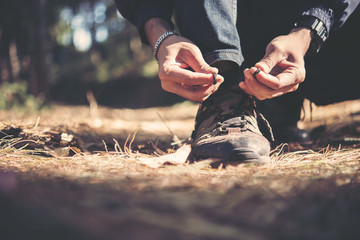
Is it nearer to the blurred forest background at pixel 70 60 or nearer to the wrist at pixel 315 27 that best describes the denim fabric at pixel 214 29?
the wrist at pixel 315 27

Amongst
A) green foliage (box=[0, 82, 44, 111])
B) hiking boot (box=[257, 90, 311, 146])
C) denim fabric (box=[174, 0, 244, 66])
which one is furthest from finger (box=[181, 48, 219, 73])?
green foliage (box=[0, 82, 44, 111])

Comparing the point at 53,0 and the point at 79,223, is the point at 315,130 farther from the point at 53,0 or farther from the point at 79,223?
the point at 53,0

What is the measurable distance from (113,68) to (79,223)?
14280 millimetres

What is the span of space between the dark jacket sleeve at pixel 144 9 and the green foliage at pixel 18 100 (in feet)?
14.7

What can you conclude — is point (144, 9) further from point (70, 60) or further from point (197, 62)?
point (70, 60)

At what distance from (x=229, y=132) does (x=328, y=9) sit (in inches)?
A: 30.9

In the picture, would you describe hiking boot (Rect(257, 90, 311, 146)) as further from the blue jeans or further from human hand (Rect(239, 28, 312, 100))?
human hand (Rect(239, 28, 312, 100))

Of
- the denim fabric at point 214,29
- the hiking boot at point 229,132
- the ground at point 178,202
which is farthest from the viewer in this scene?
the denim fabric at point 214,29

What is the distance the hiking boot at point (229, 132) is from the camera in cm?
106

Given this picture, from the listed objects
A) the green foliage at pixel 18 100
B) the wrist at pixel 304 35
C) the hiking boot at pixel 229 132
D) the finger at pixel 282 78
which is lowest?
the green foliage at pixel 18 100

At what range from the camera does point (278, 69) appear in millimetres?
1202

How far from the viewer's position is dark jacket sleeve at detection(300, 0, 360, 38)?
1.26 m

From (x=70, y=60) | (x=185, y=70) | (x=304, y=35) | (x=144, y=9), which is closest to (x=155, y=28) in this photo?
(x=144, y=9)

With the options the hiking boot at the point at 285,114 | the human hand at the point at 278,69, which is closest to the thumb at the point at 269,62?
the human hand at the point at 278,69
